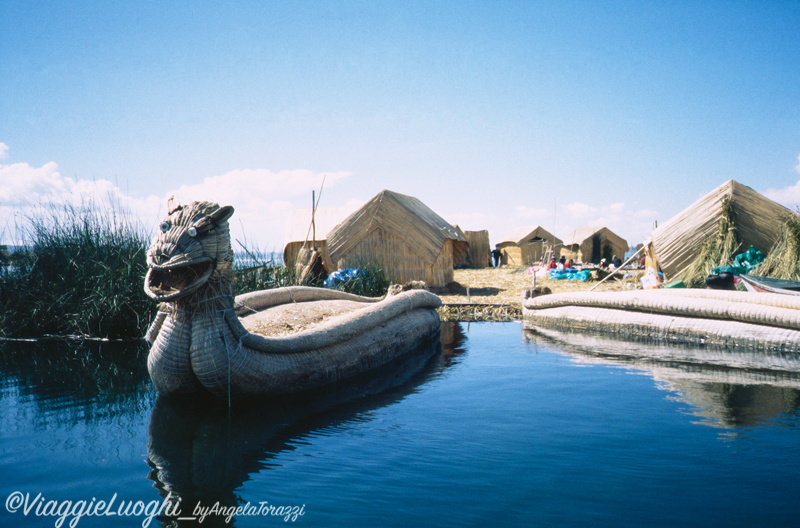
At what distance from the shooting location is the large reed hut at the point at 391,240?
44.1 ft

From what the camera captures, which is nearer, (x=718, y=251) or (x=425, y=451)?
(x=425, y=451)

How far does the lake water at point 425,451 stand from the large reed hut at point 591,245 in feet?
77.6

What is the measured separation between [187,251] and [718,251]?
36.4 feet

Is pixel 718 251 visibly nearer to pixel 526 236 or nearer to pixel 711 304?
pixel 711 304

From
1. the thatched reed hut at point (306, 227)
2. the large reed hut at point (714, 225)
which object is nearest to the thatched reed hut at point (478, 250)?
the thatched reed hut at point (306, 227)

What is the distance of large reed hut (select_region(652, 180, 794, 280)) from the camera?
1180cm

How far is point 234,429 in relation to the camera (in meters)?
3.76

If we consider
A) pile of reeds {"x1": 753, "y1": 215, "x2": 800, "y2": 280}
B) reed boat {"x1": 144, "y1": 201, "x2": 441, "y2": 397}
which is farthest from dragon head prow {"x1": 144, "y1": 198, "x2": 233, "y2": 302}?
pile of reeds {"x1": 753, "y1": 215, "x2": 800, "y2": 280}

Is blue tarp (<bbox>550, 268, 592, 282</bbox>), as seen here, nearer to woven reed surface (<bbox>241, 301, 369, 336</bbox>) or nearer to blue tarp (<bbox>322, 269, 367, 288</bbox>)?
blue tarp (<bbox>322, 269, 367, 288</bbox>)

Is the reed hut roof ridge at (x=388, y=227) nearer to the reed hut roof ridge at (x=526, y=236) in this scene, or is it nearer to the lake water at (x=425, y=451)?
the lake water at (x=425, y=451)

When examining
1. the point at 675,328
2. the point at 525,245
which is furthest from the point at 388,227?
the point at 525,245

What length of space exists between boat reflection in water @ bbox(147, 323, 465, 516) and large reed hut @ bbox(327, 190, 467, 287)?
26.7ft

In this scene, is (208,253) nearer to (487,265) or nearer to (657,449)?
(657,449)

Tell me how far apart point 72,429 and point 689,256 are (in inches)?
470
